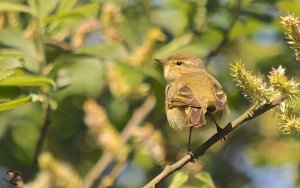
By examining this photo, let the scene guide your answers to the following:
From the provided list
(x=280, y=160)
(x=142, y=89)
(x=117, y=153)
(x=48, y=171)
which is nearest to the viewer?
(x=48, y=171)

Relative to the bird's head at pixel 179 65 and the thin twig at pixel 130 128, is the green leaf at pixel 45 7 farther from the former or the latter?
the bird's head at pixel 179 65

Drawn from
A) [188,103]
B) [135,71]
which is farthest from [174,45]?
[188,103]

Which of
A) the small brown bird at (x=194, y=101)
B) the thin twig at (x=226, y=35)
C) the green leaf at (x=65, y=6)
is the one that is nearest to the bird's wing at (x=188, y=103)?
the small brown bird at (x=194, y=101)

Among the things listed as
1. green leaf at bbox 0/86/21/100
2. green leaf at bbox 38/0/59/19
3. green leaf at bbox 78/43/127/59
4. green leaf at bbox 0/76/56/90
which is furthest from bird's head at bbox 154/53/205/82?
green leaf at bbox 0/86/21/100

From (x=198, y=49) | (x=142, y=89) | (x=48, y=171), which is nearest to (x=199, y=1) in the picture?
(x=198, y=49)

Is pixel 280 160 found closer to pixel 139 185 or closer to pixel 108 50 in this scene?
pixel 139 185
